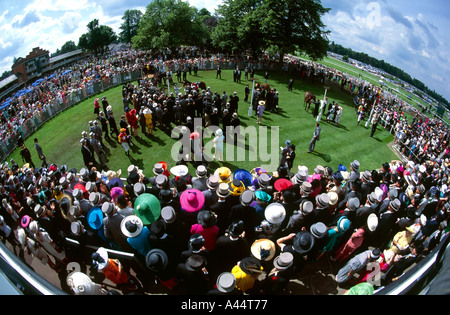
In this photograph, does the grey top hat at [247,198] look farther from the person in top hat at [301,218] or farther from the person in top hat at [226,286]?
the person in top hat at [226,286]

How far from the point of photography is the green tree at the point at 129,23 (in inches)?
2173

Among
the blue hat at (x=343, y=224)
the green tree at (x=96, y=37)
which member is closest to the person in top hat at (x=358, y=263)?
the blue hat at (x=343, y=224)

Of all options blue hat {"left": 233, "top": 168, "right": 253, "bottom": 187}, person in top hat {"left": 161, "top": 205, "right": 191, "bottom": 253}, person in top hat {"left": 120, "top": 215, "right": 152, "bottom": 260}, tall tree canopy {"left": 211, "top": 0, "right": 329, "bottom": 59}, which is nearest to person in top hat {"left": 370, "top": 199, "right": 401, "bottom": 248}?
blue hat {"left": 233, "top": 168, "right": 253, "bottom": 187}

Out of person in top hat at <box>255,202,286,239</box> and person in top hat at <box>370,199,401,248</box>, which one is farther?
person in top hat at <box>370,199,401,248</box>

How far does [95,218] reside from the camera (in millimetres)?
5305

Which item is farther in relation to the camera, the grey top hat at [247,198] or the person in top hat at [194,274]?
the grey top hat at [247,198]

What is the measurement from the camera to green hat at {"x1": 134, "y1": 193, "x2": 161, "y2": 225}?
497 cm

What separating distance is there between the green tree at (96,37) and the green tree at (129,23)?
4618 mm

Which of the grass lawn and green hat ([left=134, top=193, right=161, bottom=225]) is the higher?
green hat ([left=134, top=193, right=161, bottom=225])

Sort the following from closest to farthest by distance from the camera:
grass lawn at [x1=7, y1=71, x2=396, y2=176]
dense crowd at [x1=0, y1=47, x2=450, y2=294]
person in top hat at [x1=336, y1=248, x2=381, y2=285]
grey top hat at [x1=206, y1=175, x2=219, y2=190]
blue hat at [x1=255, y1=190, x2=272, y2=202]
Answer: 1. dense crowd at [x1=0, y1=47, x2=450, y2=294]
2. person in top hat at [x1=336, y1=248, x2=381, y2=285]
3. blue hat at [x1=255, y1=190, x2=272, y2=202]
4. grey top hat at [x1=206, y1=175, x2=219, y2=190]
5. grass lawn at [x1=7, y1=71, x2=396, y2=176]

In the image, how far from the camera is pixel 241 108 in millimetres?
18000

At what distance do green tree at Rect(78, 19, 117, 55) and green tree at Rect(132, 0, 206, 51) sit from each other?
4046cm

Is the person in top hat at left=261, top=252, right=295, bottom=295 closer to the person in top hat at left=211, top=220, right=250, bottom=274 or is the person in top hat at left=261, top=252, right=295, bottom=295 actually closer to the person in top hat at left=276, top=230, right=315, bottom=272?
the person in top hat at left=276, top=230, right=315, bottom=272

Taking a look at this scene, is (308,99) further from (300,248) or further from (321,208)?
(300,248)
